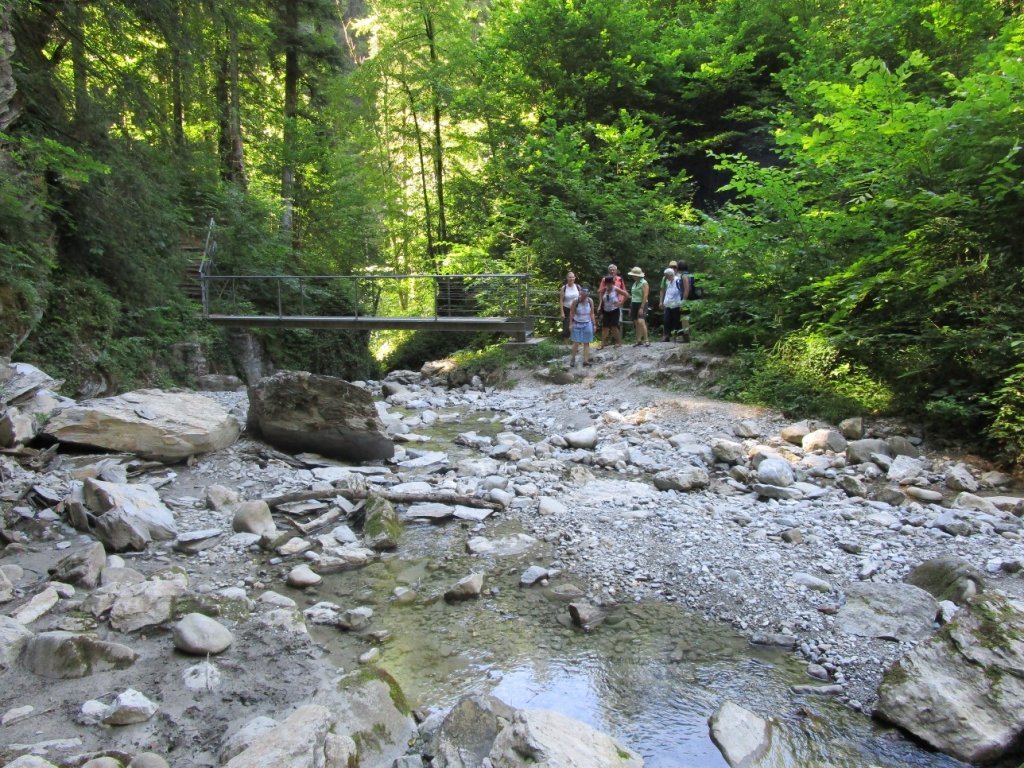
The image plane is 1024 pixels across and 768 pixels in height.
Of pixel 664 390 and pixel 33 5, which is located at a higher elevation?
pixel 33 5

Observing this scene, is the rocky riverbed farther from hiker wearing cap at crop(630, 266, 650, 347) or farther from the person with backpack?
hiker wearing cap at crop(630, 266, 650, 347)

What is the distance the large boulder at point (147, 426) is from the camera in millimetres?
6344

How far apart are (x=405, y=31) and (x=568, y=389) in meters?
15.7

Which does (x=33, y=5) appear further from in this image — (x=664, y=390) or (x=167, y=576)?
(x=664, y=390)

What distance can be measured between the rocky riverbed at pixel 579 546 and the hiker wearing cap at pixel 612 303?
458 cm

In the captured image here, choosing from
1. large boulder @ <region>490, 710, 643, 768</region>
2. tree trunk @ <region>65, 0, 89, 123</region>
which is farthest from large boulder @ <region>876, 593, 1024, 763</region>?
tree trunk @ <region>65, 0, 89, 123</region>

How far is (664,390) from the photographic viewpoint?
10703 mm

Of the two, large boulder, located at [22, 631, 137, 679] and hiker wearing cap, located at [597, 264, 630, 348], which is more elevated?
hiker wearing cap, located at [597, 264, 630, 348]

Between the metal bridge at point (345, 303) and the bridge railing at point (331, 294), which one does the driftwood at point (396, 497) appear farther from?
the bridge railing at point (331, 294)

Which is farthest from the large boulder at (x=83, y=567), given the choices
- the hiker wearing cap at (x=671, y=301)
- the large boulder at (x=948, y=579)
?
the hiker wearing cap at (x=671, y=301)

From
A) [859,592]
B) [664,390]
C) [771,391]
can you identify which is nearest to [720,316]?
[664,390]

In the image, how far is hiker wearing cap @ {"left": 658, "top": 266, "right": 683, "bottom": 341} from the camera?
40.8 ft

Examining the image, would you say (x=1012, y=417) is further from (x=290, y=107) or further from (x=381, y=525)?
(x=290, y=107)

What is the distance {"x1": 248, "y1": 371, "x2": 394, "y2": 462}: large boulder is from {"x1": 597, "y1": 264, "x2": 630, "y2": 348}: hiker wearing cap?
677 cm
